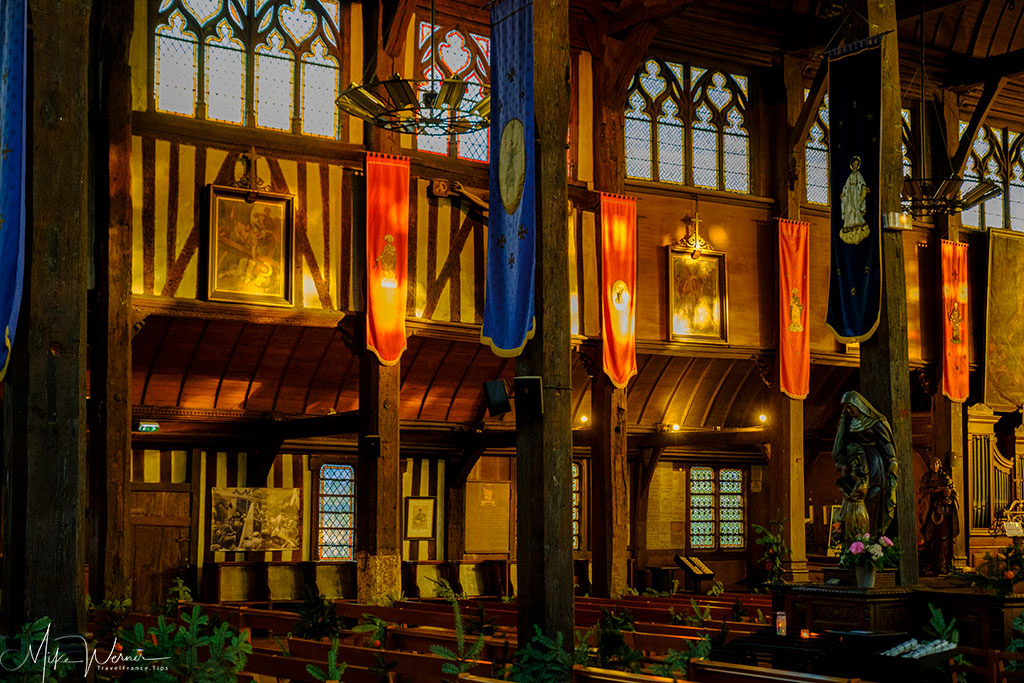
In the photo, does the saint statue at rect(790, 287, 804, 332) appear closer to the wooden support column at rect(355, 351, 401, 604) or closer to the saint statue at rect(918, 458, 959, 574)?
the saint statue at rect(918, 458, 959, 574)

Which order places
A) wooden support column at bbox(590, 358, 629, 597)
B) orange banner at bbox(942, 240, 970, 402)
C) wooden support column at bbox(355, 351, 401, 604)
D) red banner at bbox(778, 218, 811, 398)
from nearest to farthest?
1. wooden support column at bbox(355, 351, 401, 604)
2. wooden support column at bbox(590, 358, 629, 597)
3. red banner at bbox(778, 218, 811, 398)
4. orange banner at bbox(942, 240, 970, 402)

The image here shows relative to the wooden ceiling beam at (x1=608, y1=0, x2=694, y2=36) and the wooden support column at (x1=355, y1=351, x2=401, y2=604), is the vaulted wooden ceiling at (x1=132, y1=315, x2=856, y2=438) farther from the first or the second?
the wooden ceiling beam at (x1=608, y1=0, x2=694, y2=36)

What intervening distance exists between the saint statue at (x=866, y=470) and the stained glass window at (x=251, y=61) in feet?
27.1

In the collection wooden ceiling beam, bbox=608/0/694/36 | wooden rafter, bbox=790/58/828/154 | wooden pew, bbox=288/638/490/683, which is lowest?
wooden pew, bbox=288/638/490/683

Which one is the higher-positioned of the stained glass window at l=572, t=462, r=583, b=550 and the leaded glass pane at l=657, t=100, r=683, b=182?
the leaded glass pane at l=657, t=100, r=683, b=182

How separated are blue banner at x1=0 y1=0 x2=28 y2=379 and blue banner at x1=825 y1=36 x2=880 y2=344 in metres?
7.67

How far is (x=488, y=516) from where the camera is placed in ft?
65.1

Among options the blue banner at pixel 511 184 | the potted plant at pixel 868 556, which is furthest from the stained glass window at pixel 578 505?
the blue banner at pixel 511 184

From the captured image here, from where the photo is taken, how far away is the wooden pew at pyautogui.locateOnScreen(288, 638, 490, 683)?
8555mm

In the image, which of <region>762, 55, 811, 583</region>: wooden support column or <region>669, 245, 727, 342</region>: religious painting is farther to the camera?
<region>762, 55, 811, 583</region>: wooden support column

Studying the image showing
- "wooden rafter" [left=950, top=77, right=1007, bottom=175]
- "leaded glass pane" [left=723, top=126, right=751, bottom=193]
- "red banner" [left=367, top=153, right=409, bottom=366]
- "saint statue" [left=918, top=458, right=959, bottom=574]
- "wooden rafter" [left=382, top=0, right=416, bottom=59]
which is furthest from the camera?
"wooden rafter" [left=950, top=77, right=1007, bottom=175]

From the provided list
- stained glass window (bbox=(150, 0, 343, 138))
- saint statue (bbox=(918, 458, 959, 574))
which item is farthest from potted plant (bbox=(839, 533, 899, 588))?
saint statue (bbox=(918, 458, 959, 574))
